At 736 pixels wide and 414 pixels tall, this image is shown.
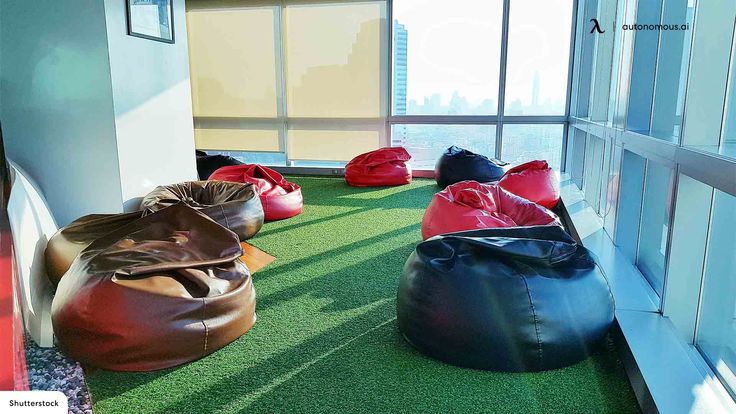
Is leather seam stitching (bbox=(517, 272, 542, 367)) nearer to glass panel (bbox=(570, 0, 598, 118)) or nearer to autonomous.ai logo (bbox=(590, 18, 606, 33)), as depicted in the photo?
autonomous.ai logo (bbox=(590, 18, 606, 33))

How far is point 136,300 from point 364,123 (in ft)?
20.3

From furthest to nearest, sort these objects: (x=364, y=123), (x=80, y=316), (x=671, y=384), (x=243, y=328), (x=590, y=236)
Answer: (x=364, y=123), (x=590, y=236), (x=243, y=328), (x=80, y=316), (x=671, y=384)

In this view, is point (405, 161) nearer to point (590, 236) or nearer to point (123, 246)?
point (590, 236)

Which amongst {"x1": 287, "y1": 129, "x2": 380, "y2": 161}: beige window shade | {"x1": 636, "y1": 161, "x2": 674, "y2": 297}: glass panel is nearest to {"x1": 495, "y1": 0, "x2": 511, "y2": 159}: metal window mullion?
{"x1": 287, "y1": 129, "x2": 380, "y2": 161}: beige window shade

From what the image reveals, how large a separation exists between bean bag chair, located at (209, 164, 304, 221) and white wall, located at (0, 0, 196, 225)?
1390mm

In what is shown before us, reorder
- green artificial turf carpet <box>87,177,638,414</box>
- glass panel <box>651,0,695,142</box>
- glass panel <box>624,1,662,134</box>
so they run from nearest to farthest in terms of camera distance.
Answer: green artificial turf carpet <box>87,177,638,414</box>
glass panel <box>651,0,695,142</box>
glass panel <box>624,1,662,134</box>

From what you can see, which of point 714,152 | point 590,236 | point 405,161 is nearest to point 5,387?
point 714,152

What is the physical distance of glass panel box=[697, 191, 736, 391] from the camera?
2.29 metres

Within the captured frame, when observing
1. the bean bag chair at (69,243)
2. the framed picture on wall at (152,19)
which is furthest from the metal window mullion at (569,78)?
the bean bag chair at (69,243)

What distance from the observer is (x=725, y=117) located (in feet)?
8.09

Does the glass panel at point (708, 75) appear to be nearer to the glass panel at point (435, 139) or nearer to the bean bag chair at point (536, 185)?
the bean bag chair at point (536, 185)

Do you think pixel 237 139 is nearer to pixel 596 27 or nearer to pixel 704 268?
pixel 596 27

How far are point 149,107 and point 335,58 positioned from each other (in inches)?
161

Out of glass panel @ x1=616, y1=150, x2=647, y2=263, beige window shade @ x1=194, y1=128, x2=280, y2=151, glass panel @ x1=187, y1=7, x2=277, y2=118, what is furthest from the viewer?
beige window shade @ x1=194, y1=128, x2=280, y2=151
